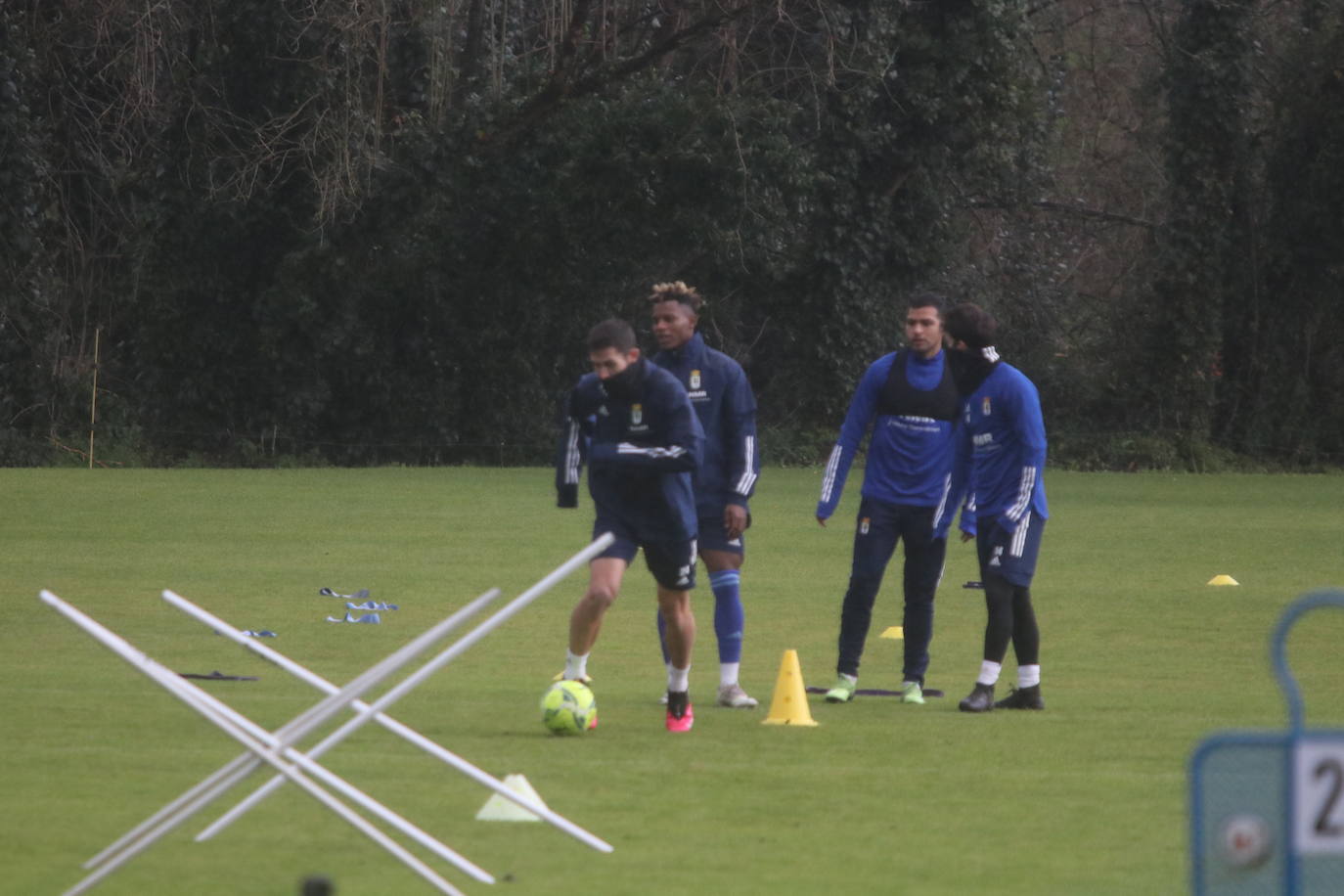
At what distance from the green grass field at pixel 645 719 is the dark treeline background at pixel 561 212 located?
478 inches

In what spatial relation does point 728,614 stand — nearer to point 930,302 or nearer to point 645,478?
point 645,478

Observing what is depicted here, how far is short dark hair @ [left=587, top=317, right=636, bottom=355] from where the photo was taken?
8.98 metres

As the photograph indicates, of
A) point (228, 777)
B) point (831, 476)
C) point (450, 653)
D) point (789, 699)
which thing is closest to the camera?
point (228, 777)

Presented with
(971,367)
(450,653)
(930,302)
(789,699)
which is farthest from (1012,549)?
(450,653)

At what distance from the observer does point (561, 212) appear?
34156 mm

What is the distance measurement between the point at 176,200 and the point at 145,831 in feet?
93.1

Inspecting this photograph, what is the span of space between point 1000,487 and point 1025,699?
1.04 metres

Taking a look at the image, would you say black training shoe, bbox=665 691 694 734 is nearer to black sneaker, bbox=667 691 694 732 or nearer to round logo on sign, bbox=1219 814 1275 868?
black sneaker, bbox=667 691 694 732

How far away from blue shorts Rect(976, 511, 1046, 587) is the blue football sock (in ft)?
4.03

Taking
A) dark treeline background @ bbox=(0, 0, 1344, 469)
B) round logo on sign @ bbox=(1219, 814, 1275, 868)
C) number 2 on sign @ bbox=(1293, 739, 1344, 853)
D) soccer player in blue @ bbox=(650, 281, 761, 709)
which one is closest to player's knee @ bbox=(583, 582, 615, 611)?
soccer player in blue @ bbox=(650, 281, 761, 709)

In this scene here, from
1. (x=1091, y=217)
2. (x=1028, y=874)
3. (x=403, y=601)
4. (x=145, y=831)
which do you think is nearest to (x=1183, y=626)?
(x=403, y=601)

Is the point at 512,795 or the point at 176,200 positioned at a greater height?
the point at 176,200

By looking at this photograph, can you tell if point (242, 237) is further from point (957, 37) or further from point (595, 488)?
point (595, 488)

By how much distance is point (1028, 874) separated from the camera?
616cm
